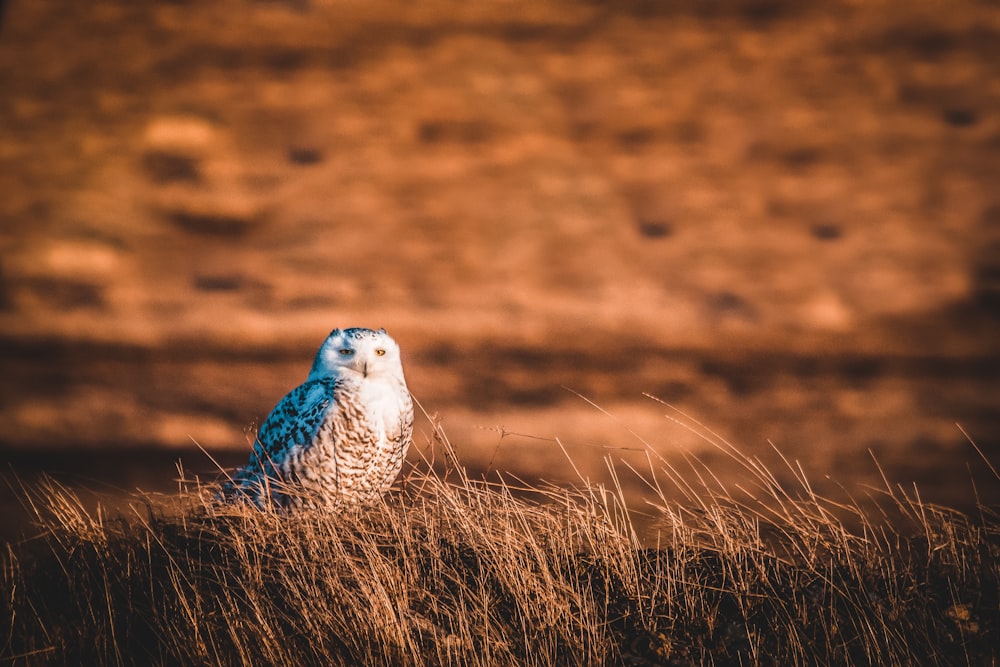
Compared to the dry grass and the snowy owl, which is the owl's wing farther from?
the dry grass

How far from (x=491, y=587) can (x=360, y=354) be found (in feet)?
2.94

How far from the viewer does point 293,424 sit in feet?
7.75

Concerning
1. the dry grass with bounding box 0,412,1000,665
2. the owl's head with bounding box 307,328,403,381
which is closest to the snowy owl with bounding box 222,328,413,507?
the owl's head with bounding box 307,328,403,381

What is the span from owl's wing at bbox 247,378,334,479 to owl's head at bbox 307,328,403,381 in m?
0.07

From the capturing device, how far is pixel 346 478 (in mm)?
2301

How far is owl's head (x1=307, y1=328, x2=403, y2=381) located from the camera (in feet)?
7.64

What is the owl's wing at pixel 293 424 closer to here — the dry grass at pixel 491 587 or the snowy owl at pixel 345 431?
the snowy owl at pixel 345 431

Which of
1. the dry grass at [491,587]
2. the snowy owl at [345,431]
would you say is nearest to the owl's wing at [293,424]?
the snowy owl at [345,431]

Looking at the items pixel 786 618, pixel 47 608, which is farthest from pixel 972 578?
pixel 47 608

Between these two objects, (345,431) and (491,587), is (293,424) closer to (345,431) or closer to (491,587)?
(345,431)

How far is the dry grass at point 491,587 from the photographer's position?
1647mm

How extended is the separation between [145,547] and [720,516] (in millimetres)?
1629

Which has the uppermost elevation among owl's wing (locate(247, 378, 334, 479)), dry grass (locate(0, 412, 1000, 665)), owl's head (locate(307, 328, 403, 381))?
owl's head (locate(307, 328, 403, 381))

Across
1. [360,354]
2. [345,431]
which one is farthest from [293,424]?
[360,354]
